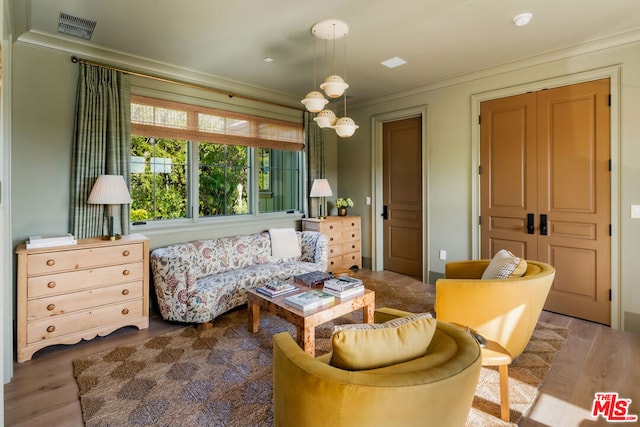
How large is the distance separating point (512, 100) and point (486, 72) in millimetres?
444

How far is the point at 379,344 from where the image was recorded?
1.22 meters

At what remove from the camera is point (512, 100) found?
373 centimetres

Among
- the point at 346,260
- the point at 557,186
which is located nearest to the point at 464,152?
the point at 557,186

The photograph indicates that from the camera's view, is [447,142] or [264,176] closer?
[447,142]

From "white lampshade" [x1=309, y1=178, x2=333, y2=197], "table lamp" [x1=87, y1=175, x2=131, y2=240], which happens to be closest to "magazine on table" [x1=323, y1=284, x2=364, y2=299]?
"table lamp" [x1=87, y1=175, x2=131, y2=240]

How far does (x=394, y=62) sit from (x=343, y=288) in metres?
2.50

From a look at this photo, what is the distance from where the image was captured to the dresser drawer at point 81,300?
257 centimetres

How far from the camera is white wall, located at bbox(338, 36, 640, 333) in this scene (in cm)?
304

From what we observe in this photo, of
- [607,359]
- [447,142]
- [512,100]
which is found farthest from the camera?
[447,142]

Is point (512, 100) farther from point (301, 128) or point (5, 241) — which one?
point (5, 241)

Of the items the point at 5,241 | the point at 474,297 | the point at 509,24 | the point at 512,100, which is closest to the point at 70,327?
the point at 5,241

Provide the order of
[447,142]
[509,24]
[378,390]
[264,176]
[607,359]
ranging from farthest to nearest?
[264,176]
[447,142]
[509,24]
[607,359]
[378,390]

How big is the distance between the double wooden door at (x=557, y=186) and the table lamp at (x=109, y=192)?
383 centimetres

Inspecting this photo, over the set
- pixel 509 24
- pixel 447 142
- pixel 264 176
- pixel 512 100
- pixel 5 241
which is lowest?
pixel 5 241
